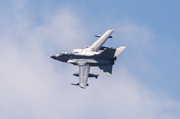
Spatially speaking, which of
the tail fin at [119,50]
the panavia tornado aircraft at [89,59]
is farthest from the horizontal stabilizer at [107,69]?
the tail fin at [119,50]

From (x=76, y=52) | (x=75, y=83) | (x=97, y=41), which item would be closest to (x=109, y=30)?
(x=97, y=41)

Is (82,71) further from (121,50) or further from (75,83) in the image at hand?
(121,50)

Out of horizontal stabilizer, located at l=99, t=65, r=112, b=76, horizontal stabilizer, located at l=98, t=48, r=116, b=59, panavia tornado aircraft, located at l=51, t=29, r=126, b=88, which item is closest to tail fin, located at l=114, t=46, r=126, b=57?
panavia tornado aircraft, located at l=51, t=29, r=126, b=88

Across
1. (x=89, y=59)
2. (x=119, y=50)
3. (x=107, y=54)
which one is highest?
(x=119, y=50)

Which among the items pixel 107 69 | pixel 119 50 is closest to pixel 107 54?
pixel 107 69

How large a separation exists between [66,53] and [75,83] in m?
12.5

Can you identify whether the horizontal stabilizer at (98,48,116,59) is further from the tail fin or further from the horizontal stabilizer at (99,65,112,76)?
the horizontal stabilizer at (99,65,112,76)

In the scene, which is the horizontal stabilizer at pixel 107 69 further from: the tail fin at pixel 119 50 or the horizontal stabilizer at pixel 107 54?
the tail fin at pixel 119 50

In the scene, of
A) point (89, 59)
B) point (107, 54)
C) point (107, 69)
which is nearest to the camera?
point (107, 69)

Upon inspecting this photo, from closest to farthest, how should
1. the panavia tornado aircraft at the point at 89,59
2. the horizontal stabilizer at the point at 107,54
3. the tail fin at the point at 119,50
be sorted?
1. the panavia tornado aircraft at the point at 89,59
2. the horizontal stabilizer at the point at 107,54
3. the tail fin at the point at 119,50

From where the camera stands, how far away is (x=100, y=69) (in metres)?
108

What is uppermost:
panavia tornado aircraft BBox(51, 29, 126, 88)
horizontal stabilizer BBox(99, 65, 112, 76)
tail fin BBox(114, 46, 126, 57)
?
tail fin BBox(114, 46, 126, 57)

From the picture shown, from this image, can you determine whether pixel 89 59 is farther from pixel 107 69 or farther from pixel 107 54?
pixel 107 69

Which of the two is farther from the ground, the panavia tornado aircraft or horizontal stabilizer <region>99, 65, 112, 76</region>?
the panavia tornado aircraft
